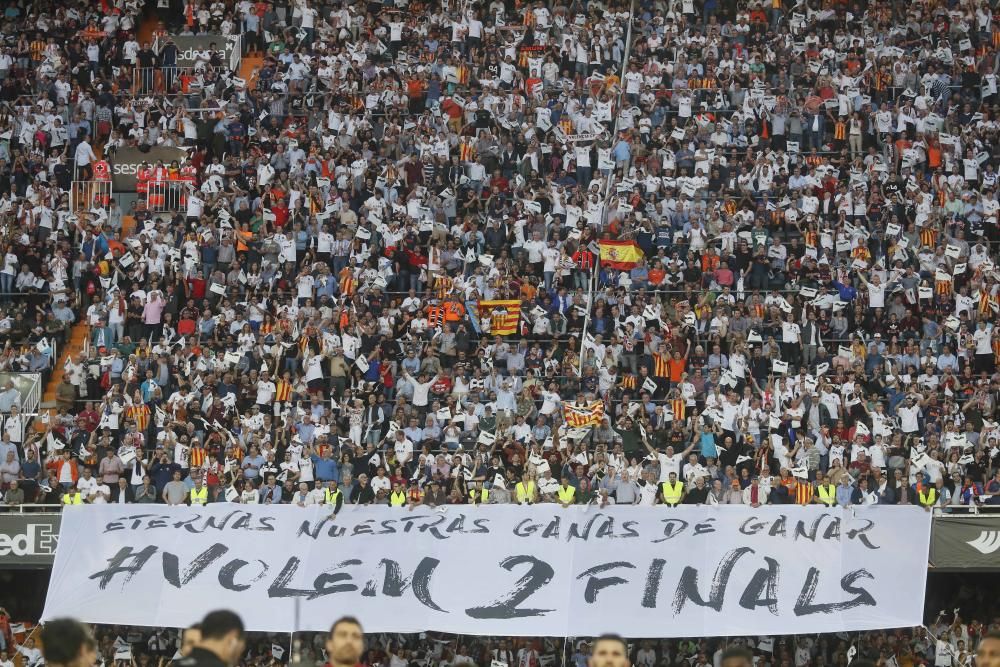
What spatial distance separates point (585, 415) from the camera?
3069 centimetres

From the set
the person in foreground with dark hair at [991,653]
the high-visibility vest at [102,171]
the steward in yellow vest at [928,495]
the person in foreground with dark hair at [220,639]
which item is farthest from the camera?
the high-visibility vest at [102,171]

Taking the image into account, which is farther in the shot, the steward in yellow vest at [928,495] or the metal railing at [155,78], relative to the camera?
the metal railing at [155,78]

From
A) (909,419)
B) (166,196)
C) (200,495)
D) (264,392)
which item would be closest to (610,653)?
(200,495)

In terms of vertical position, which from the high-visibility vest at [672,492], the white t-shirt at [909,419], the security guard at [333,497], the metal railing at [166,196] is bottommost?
the security guard at [333,497]

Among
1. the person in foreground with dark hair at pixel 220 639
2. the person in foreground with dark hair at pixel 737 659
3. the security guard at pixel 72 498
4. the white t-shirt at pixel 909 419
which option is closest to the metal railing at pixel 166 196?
the security guard at pixel 72 498

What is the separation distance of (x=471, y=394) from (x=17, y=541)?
334 inches

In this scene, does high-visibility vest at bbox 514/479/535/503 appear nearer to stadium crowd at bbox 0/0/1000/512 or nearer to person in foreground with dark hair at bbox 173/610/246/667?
stadium crowd at bbox 0/0/1000/512

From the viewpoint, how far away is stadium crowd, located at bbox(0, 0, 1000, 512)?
30.1m

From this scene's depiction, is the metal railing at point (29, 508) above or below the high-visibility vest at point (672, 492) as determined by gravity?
below

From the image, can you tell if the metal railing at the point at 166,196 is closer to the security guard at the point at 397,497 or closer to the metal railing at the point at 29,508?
the metal railing at the point at 29,508

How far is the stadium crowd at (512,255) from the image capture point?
30125 mm

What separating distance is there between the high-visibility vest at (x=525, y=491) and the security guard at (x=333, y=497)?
2773 millimetres

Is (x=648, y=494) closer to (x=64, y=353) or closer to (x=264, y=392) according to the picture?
(x=264, y=392)

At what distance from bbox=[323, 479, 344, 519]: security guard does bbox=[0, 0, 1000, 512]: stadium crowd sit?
144 millimetres
